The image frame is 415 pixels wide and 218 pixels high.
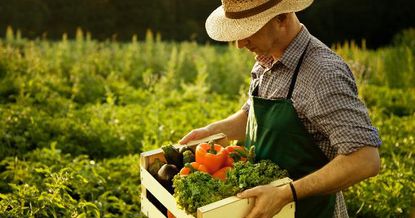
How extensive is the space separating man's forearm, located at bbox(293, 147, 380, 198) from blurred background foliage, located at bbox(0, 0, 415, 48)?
17161 mm

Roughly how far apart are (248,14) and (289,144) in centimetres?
62

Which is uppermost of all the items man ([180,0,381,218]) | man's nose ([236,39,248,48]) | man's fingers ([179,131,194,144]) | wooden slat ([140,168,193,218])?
man's nose ([236,39,248,48])

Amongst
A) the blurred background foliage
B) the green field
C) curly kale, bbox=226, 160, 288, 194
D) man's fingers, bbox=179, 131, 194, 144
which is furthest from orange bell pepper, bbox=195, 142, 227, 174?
the blurred background foliage

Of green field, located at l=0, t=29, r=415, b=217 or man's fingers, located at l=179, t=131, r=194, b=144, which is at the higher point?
man's fingers, located at l=179, t=131, r=194, b=144

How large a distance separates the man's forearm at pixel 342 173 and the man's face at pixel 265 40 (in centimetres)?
63

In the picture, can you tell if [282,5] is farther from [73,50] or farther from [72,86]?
[73,50]

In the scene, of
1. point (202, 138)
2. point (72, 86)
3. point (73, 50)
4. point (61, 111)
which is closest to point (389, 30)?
point (73, 50)

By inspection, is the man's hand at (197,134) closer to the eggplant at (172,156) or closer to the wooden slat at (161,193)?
the eggplant at (172,156)

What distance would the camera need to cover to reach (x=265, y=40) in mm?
2770

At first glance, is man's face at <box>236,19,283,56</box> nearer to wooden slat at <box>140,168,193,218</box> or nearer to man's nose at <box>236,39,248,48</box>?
man's nose at <box>236,39,248,48</box>

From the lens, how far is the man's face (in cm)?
275

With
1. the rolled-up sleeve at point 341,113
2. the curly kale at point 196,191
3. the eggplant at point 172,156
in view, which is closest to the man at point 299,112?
the rolled-up sleeve at point 341,113

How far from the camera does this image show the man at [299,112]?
2.48 meters

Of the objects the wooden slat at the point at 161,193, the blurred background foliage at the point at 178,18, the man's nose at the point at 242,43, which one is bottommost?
the blurred background foliage at the point at 178,18
